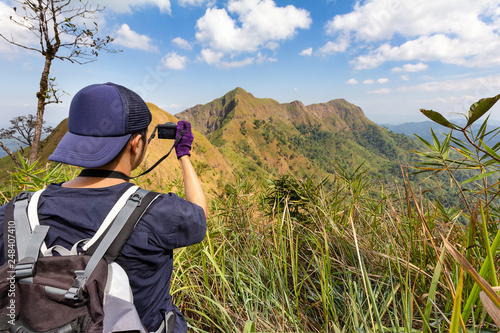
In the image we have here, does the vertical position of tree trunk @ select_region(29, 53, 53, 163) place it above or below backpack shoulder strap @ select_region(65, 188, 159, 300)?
above

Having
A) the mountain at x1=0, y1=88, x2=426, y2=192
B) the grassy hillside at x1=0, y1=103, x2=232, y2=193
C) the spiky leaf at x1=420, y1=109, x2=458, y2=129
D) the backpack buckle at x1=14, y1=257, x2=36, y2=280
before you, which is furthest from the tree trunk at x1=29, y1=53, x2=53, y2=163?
the mountain at x1=0, y1=88, x2=426, y2=192

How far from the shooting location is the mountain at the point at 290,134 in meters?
89.9

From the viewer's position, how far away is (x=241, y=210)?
117 inches

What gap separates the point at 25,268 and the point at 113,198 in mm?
356

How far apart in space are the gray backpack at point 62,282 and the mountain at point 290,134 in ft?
198

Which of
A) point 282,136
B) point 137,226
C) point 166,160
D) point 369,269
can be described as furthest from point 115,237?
point 282,136

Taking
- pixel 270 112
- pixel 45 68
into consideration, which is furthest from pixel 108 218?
pixel 270 112

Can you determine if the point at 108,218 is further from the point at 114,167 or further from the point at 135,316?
the point at 135,316

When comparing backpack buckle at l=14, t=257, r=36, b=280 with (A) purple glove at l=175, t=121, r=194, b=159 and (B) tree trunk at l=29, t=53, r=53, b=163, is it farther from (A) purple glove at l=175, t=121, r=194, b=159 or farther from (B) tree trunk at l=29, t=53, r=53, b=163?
(B) tree trunk at l=29, t=53, r=53, b=163

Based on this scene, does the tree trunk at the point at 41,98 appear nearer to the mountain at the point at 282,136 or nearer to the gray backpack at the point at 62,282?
the gray backpack at the point at 62,282

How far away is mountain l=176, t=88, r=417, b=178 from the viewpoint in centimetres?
8988

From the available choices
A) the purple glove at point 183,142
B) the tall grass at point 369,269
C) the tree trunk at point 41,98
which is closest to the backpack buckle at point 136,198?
the purple glove at point 183,142

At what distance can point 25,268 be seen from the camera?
33.9 inches

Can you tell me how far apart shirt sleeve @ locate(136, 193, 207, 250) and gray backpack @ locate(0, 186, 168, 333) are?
0.09m
